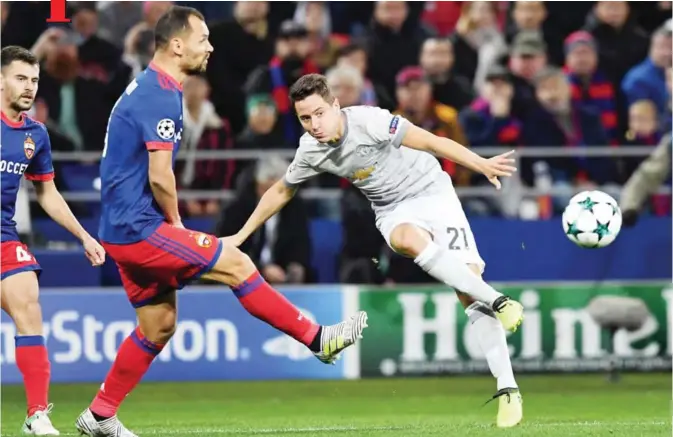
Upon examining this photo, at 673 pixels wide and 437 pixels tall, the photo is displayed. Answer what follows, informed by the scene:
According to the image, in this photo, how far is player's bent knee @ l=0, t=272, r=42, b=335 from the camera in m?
8.05

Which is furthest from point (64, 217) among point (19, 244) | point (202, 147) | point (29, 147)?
point (202, 147)

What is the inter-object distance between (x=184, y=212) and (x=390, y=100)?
8.12ft

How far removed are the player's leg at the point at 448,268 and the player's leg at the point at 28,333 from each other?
7.00 feet

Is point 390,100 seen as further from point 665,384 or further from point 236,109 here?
point 665,384

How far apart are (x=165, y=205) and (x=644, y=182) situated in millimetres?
7284

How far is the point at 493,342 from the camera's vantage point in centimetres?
809

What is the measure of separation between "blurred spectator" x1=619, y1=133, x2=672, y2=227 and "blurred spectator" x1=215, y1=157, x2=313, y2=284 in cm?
308

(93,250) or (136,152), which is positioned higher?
(136,152)

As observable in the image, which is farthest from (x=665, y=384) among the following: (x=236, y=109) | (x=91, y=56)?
(x=91, y=56)

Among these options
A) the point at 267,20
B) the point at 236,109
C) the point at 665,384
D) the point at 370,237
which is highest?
the point at 267,20

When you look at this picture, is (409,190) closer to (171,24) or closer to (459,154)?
(459,154)

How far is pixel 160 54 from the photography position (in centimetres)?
727

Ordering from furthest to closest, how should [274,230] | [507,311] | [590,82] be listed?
[590,82] < [274,230] < [507,311]

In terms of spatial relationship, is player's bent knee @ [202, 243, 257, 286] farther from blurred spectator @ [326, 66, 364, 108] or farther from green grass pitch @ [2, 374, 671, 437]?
blurred spectator @ [326, 66, 364, 108]
